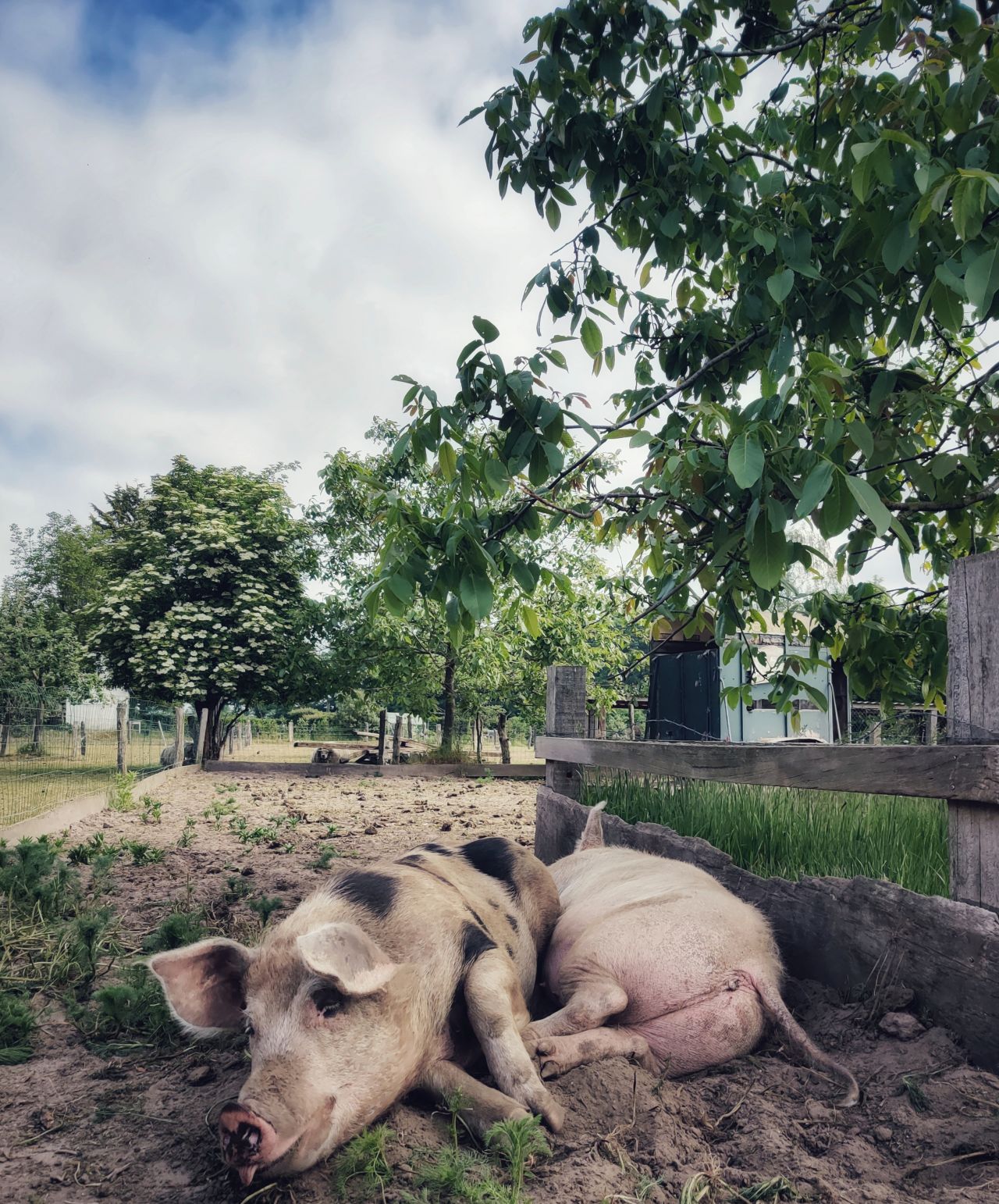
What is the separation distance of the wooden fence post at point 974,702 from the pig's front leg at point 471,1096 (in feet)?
4.67

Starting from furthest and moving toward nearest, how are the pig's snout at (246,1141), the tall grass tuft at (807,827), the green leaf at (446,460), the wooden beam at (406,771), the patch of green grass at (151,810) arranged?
the wooden beam at (406,771)
the patch of green grass at (151,810)
the tall grass tuft at (807,827)
the green leaf at (446,460)
the pig's snout at (246,1141)

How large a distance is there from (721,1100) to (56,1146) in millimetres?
1714

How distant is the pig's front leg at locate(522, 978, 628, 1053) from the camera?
249 centimetres

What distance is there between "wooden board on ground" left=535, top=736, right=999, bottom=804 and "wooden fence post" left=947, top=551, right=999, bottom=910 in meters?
0.06

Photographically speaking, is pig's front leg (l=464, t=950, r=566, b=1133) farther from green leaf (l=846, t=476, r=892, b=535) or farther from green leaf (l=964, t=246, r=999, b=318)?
green leaf (l=964, t=246, r=999, b=318)

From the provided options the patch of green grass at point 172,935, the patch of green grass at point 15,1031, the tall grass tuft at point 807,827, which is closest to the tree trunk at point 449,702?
the tall grass tuft at point 807,827

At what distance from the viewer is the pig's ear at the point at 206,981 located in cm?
216

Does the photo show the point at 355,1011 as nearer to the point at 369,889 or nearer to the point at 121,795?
the point at 369,889

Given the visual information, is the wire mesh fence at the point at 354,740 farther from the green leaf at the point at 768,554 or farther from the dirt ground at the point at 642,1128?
the green leaf at the point at 768,554

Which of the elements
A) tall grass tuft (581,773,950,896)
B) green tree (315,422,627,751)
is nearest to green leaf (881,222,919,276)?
tall grass tuft (581,773,950,896)

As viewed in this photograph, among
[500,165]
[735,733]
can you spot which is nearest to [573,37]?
[500,165]

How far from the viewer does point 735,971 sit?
2557 mm

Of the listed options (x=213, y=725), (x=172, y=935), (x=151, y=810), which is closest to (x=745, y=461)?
(x=172, y=935)

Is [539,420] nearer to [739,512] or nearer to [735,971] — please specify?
[739,512]
